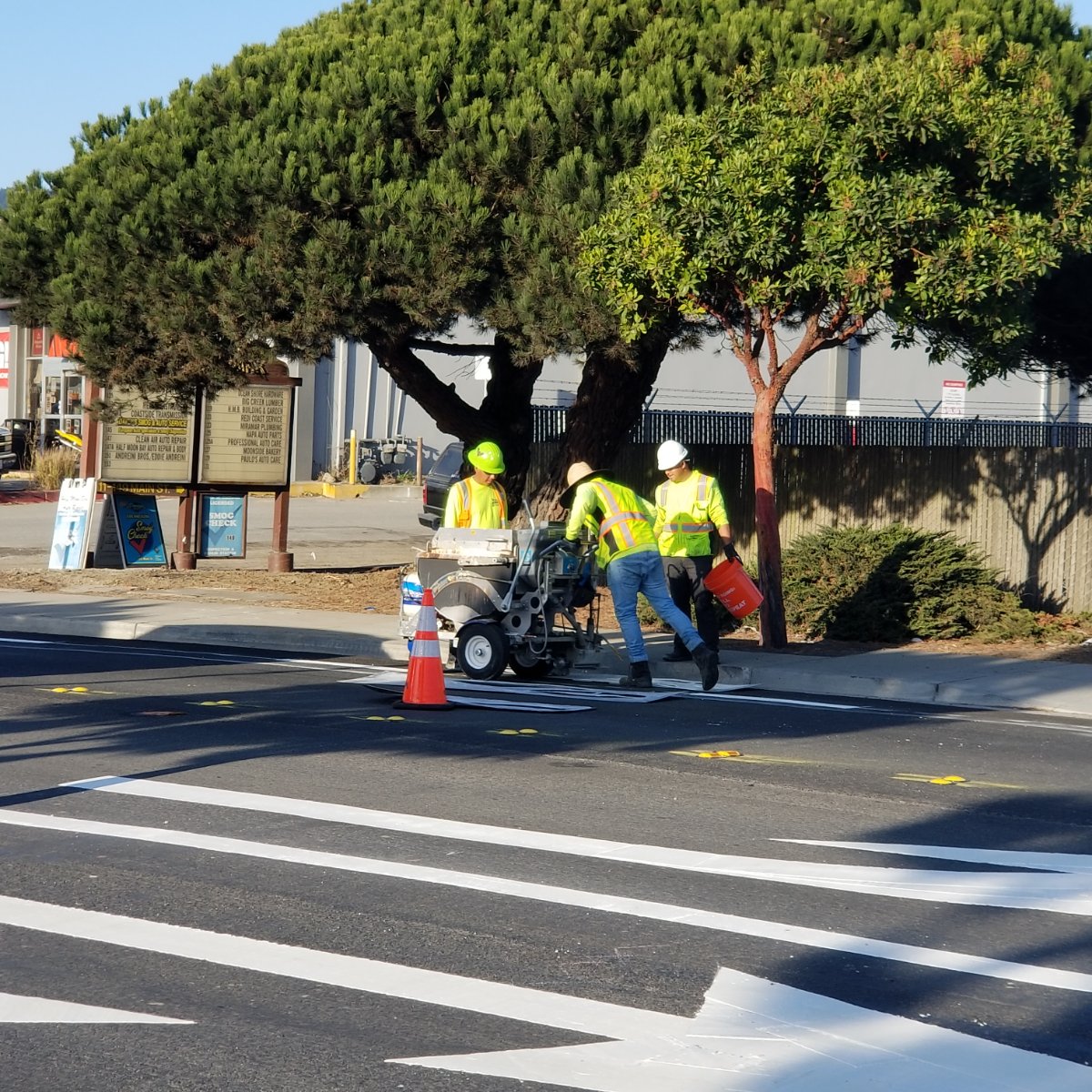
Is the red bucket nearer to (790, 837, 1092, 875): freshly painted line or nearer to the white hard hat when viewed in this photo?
the white hard hat

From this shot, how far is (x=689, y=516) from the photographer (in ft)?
45.4

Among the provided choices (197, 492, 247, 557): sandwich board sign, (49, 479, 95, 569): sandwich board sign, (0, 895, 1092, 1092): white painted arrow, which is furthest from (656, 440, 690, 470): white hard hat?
(49, 479, 95, 569): sandwich board sign

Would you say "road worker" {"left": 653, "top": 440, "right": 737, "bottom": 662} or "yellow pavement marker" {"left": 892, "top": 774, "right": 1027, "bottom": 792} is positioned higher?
A: "road worker" {"left": 653, "top": 440, "right": 737, "bottom": 662}

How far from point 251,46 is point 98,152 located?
2260mm

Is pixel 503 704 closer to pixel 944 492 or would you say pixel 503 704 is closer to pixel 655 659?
pixel 655 659

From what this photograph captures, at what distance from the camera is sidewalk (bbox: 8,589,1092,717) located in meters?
13.2

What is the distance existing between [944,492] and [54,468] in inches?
942

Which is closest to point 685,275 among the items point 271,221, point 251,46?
point 271,221

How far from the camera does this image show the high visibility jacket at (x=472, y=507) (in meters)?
13.2

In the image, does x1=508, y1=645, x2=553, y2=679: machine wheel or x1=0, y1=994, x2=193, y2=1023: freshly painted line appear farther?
x1=508, y1=645, x2=553, y2=679: machine wheel

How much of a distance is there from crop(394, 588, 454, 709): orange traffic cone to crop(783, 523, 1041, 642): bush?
6307 millimetres

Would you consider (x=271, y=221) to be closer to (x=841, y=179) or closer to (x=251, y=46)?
(x=251, y=46)

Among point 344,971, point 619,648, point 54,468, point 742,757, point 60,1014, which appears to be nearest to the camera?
point 60,1014

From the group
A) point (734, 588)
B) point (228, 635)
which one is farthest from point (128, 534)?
point (734, 588)
